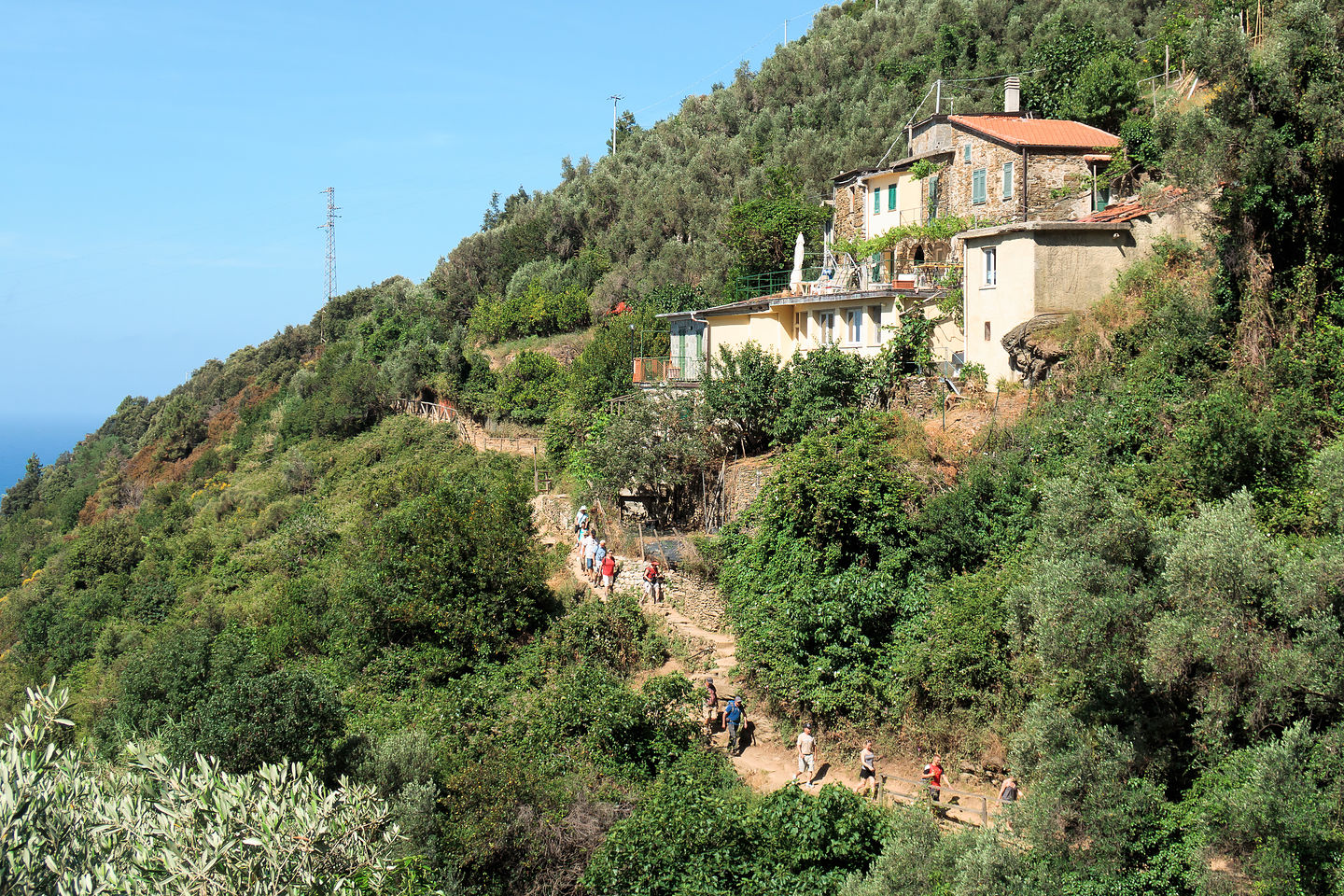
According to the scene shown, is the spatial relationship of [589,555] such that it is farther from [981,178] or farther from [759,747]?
[981,178]

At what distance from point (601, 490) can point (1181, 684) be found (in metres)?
17.4

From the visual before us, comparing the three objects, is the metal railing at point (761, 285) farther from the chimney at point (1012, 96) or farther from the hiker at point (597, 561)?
the hiker at point (597, 561)

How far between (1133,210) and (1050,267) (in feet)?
9.50

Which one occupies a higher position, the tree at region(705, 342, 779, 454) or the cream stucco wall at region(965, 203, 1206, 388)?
the cream stucco wall at region(965, 203, 1206, 388)

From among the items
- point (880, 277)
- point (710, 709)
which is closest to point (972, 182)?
point (880, 277)

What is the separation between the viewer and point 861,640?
62.6 ft

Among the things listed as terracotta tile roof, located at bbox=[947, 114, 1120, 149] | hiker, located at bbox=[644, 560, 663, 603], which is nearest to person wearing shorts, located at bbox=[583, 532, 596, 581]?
hiker, located at bbox=[644, 560, 663, 603]

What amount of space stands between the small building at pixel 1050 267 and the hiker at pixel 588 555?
1087 centimetres

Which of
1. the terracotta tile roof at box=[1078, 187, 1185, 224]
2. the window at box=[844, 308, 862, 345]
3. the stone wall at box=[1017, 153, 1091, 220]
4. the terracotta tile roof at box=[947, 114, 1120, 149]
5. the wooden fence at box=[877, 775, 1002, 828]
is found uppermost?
the terracotta tile roof at box=[947, 114, 1120, 149]

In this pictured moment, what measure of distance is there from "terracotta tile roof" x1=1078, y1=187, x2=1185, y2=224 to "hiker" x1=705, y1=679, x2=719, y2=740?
1350cm

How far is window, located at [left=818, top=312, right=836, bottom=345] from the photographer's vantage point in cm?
3017

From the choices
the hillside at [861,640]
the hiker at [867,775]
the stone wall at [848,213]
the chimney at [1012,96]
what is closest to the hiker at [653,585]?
the hillside at [861,640]

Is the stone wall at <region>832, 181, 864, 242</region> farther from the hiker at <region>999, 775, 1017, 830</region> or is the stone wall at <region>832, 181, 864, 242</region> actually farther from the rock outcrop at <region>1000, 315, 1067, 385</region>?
the hiker at <region>999, 775, 1017, 830</region>

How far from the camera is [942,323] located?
26.4 meters
